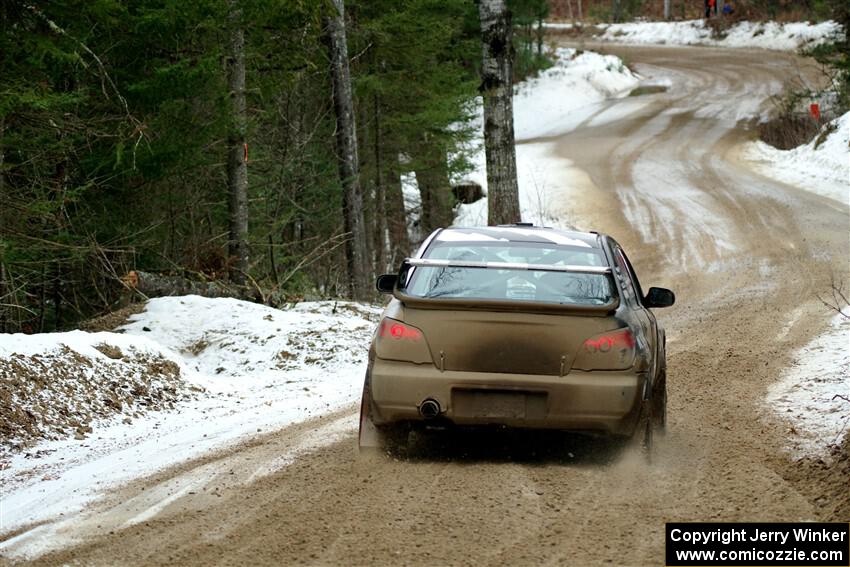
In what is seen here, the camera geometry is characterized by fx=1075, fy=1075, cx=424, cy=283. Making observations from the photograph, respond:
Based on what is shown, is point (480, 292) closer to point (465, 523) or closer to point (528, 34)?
point (465, 523)

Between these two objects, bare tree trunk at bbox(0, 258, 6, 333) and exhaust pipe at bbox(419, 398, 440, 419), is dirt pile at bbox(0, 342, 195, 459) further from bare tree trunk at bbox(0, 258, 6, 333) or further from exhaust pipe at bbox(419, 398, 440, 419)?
exhaust pipe at bbox(419, 398, 440, 419)

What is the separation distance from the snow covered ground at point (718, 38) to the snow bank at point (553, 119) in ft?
34.0

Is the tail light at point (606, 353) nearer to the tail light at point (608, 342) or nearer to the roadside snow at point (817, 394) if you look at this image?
the tail light at point (608, 342)

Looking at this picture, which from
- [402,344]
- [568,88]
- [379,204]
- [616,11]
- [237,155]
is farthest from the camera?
[616,11]

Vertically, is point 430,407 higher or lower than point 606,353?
lower

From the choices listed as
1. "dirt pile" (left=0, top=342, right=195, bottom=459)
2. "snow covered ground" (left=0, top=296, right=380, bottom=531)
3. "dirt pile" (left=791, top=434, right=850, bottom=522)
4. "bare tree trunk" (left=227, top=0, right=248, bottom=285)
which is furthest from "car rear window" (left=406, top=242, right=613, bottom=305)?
"bare tree trunk" (left=227, top=0, right=248, bottom=285)

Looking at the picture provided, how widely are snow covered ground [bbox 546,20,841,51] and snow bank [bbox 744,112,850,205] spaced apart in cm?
2418

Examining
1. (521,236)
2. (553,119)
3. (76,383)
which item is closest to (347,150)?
(76,383)

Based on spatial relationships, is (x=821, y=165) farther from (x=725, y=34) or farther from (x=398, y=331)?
(x=725, y=34)

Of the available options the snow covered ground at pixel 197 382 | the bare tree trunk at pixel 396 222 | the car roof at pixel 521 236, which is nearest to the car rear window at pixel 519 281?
the car roof at pixel 521 236

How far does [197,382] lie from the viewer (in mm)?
11414

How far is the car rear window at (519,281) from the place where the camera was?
7.40 meters

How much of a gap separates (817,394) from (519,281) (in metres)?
3.85

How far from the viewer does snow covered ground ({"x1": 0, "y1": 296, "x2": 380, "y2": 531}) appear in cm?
771
